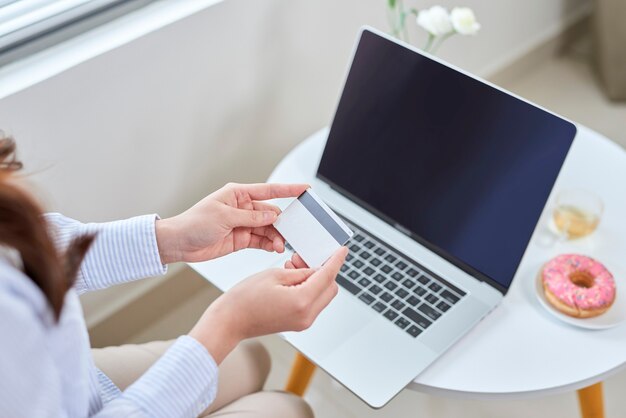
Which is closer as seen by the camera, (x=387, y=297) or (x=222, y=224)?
(x=222, y=224)

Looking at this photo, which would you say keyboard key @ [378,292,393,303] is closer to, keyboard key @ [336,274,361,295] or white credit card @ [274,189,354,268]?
keyboard key @ [336,274,361,295]

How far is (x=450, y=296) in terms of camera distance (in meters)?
1.08

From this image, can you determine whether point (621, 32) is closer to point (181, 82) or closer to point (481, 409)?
point (481, 409)

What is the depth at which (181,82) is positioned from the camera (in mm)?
1388

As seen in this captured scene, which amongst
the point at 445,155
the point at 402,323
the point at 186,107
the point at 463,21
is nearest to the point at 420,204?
the point at 445,155

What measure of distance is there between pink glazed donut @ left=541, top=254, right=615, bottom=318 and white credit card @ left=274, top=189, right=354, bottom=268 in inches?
13.4

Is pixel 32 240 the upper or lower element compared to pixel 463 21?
lower

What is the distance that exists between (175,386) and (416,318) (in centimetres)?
40

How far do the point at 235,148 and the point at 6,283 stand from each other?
99cm

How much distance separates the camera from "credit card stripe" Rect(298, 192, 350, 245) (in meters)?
0.92

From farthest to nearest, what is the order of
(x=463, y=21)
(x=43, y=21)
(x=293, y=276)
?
(x=463, y=21) < (x=43, y=21) < (x=293, y=276)

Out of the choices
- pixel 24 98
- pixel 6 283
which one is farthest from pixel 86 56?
pixel 6 283

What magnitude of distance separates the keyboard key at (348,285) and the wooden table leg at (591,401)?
0.41 meters

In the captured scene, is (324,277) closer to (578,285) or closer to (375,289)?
(375,289)
